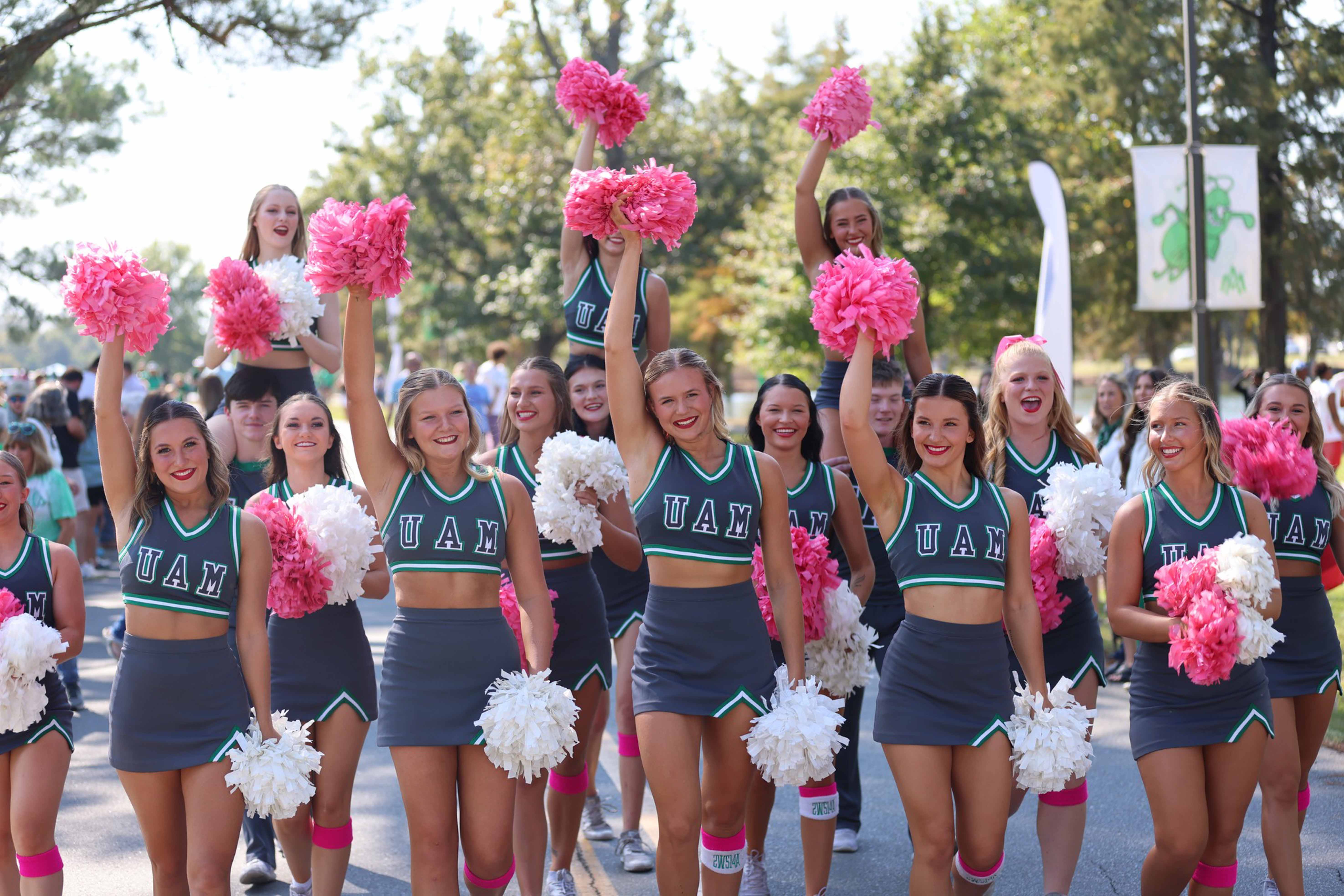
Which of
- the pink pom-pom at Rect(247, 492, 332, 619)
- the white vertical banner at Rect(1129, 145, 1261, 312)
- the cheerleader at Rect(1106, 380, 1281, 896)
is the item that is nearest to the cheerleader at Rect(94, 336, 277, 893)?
the pink pom-pom at Rect(247, 492, 332, 619)

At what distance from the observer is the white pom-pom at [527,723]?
3688 mm

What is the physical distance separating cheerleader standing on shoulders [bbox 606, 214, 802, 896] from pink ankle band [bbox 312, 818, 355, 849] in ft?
3.86

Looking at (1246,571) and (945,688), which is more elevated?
(1246,571)

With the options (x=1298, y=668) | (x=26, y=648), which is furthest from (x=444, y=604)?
(x=1298, y=668)

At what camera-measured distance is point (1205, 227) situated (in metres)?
10.6

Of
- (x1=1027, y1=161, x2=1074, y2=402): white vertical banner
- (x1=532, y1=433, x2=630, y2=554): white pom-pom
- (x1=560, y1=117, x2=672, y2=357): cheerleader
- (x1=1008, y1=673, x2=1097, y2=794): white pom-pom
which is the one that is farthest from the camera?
(x1=1027, y1=161, x2=1074, y2=402): white vertical banner

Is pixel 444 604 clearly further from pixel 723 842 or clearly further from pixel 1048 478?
pixel 1048 478

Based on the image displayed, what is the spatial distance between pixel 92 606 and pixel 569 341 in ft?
24.6

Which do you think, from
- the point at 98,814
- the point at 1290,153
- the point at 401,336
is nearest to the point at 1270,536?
the point at 98,814

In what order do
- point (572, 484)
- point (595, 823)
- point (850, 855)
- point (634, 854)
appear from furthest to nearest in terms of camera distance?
point (595, 823) → point (850, 855) → point (634, 854) → point (572, 484)

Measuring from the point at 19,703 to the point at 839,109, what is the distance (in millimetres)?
3961

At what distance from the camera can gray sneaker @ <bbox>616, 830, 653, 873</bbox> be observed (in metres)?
5.20

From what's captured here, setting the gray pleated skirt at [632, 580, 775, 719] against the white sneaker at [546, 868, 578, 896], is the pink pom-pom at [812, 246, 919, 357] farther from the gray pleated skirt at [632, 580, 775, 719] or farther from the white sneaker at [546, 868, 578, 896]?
the white sneaker at [546, 868, 578, 896]

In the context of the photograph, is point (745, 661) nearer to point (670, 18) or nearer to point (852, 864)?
point (852, 864)
